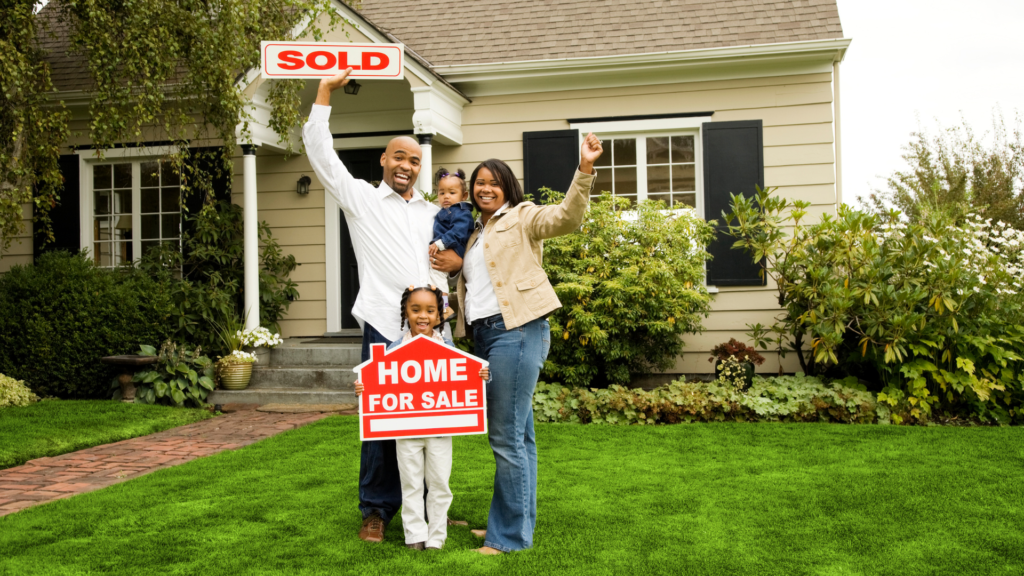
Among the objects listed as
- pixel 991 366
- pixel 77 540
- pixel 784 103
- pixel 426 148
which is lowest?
pixel 77 540

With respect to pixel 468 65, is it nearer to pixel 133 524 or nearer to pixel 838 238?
pixel 838 238

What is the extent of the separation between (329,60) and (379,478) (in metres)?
1.71

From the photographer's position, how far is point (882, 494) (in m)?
3.71

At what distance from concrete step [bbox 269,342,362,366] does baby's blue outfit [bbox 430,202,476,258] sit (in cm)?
475

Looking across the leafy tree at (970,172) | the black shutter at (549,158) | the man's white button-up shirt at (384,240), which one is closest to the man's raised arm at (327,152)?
the man's white button-up shirt at (384,240)

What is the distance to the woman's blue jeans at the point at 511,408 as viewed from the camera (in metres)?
2.81

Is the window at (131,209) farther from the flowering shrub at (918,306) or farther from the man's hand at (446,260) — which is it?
the man's hand at (446,260)

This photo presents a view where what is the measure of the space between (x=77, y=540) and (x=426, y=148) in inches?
194

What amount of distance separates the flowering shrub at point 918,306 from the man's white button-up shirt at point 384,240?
4.15 meters

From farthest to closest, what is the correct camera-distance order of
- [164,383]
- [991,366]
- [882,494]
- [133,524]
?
[164,383] → [991,366] → [882,494] → [133,524]

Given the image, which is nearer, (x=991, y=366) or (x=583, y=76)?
(x=991, y=366)

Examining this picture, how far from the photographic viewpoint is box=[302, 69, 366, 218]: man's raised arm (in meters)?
2.83

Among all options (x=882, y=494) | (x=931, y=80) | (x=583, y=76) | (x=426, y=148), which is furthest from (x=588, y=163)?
(x=931, y=80)

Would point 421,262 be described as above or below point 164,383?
above
